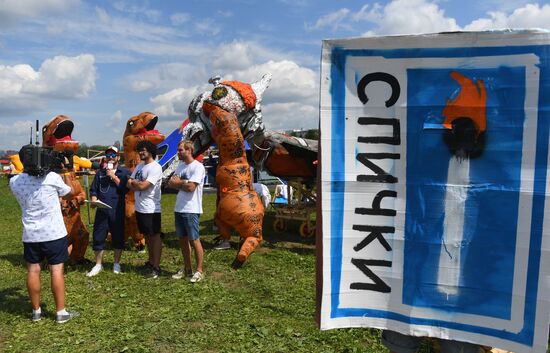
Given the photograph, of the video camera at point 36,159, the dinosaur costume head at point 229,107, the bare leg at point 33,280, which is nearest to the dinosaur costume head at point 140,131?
the dinosaur costume head at point 229,107

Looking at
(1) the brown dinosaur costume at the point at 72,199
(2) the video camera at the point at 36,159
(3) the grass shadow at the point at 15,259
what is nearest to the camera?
(2) the video camera at the point at 36,159

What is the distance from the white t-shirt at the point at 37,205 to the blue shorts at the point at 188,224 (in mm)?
1507

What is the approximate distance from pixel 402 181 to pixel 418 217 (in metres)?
0.18

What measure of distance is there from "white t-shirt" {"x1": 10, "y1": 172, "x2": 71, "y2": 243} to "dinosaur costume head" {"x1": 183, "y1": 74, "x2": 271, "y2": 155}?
9.97 ft

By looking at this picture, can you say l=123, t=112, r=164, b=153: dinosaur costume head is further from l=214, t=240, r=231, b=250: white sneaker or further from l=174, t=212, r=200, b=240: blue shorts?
l=174, t=212, r=200, b=240: blue shorts

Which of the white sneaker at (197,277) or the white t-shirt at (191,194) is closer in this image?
the white t-shirt at (191,194)

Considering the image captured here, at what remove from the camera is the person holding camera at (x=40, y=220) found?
4.04 metres

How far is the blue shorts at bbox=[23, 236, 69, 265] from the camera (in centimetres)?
411

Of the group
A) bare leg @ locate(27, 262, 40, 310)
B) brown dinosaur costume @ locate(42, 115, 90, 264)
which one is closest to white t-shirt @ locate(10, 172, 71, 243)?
bare leg @ locate(27, 262, 40, 310)

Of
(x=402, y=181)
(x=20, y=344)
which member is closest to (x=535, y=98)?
(x=402, y=181)

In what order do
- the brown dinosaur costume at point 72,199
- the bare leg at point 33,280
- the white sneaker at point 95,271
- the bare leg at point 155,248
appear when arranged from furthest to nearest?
the brown dinosaur costume at point 72,199 < the white sneaker at point 95,271 < the bare leg at point 155,248 < the bare leg at point 33,280

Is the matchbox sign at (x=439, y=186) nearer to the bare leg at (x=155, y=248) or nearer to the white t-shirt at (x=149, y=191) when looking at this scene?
the white t-shirt at (x=149, y=191)

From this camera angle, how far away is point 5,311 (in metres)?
4.61

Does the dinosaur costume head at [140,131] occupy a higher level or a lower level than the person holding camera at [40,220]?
higher
